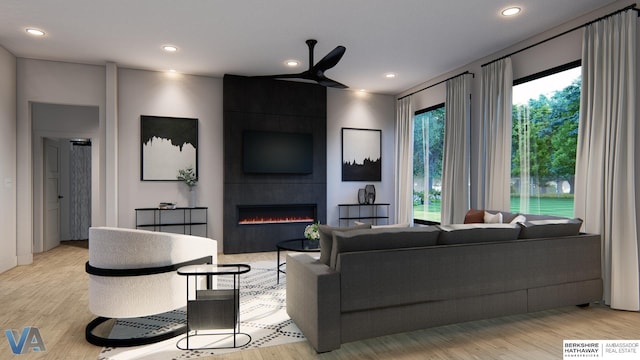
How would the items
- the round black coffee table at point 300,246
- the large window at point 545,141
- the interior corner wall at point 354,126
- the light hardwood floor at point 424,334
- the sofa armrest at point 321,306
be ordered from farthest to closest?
the interior corner wall at point 354,126 < the large window at point 545,141 < the round black coffee table at point 300,246 < the light hardwood floor at point 424,334 < the sofa armrest at point 321,306

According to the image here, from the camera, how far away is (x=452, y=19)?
4.18 meters

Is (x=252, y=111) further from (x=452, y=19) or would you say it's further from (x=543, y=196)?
(x=543, y=196)

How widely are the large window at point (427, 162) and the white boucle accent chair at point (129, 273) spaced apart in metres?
4.91

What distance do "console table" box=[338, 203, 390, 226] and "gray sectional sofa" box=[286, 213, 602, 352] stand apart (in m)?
4.03

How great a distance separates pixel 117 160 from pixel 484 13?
5.45 metres

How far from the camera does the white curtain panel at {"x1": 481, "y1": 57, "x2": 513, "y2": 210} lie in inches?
191

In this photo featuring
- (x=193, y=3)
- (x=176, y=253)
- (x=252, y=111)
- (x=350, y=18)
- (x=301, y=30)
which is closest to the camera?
(x=176, y=253)

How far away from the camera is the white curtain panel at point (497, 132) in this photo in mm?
4852

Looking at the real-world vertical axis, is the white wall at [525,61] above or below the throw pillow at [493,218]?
above

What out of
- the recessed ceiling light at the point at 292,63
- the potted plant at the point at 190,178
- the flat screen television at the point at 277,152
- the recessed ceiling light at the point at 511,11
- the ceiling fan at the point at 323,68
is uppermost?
the recessed ceiling light at the point at 511,11

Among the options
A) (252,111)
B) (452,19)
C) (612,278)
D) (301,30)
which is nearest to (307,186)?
(252,111)

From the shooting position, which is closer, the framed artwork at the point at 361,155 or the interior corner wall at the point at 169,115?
the interior corner wall at the point at 169,115

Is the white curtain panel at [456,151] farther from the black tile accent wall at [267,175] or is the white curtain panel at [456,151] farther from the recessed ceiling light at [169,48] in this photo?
the recessed ceiling light at [169,48]

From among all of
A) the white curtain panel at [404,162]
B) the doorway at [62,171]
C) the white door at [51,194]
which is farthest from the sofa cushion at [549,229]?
the white door at [51,194]
